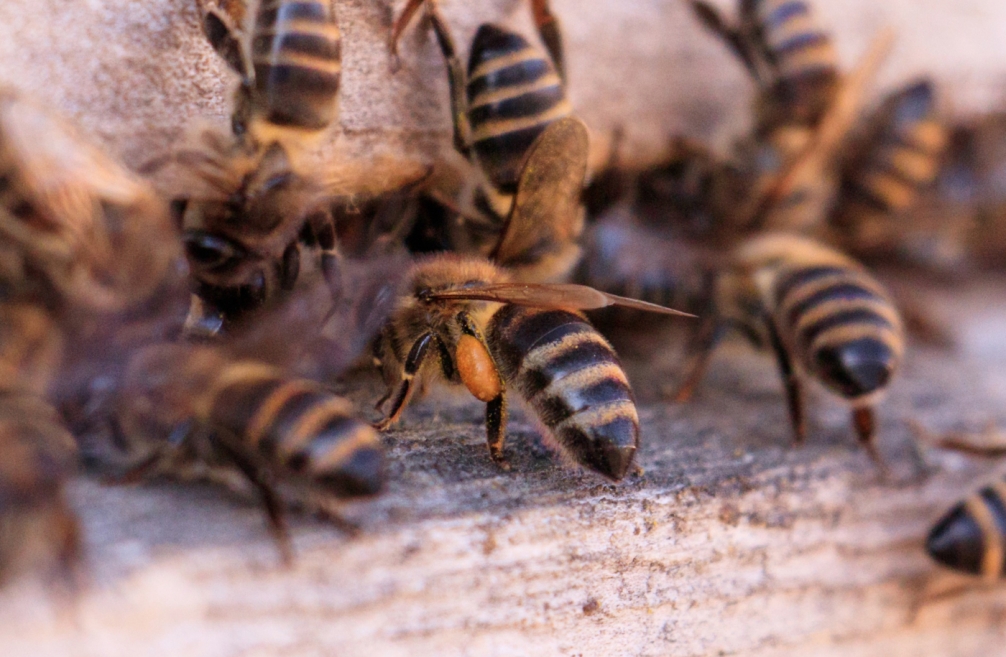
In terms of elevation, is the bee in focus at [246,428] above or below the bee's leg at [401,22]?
below

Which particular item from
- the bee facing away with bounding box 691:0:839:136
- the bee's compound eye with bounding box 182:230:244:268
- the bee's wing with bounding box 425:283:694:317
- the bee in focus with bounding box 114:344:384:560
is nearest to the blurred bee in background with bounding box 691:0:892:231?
the bee facing away with bounding box 691:0:839:136

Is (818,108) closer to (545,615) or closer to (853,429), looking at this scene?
(853,429)

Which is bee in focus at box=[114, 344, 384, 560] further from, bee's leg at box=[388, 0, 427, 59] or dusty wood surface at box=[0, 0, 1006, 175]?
bee's leg at box=[388, 0, 427, 59]

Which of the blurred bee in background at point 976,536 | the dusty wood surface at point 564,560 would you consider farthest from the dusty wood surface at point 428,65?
the blurred bee in background at point 976,536

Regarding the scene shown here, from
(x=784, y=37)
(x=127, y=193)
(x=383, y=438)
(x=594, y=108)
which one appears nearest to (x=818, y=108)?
(x=784, y=37)

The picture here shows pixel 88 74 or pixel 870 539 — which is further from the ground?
pixel 88 74

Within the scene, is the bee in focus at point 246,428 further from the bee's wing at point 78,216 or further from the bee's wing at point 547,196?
the bee's wing at point 547,196

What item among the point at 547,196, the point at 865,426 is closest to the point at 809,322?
the point at 865,426
